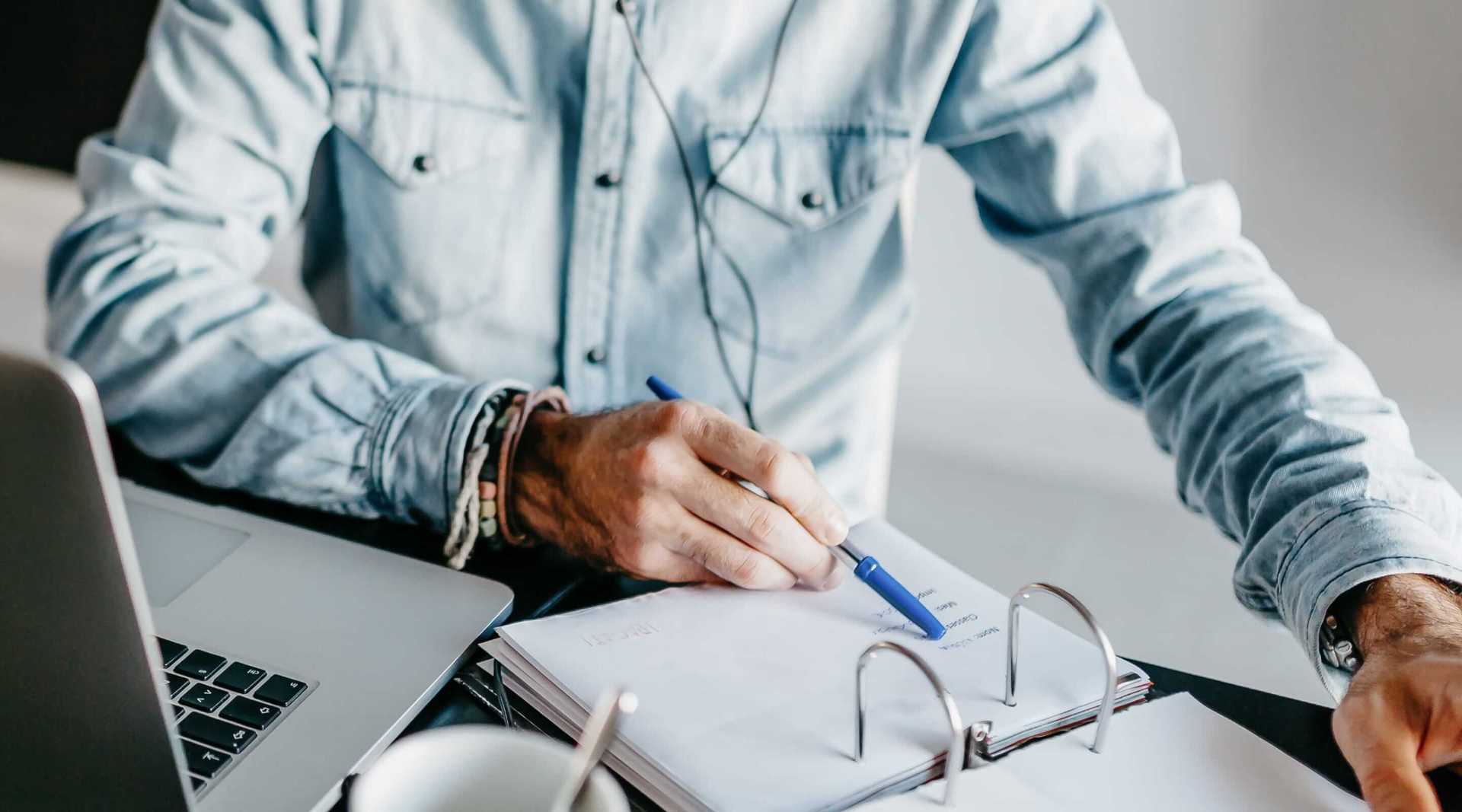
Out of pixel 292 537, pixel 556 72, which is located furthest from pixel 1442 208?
pixel 292 537

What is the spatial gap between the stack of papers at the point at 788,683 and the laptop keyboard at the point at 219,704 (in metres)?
0.10

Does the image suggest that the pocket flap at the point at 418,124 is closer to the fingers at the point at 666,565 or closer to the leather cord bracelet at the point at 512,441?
the leather cord bracelet at the point at 512,441

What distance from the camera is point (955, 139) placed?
996 mm

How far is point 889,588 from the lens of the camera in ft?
1.98

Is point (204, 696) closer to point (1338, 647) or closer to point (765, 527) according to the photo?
point (765, 527)

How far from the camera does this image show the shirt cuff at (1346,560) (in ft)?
1.95

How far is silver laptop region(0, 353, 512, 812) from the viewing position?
0.34 meters

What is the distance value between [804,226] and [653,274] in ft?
0.46

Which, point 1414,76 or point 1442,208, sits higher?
point 1414,76

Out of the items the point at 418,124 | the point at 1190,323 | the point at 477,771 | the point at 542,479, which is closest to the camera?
the point at 477,771

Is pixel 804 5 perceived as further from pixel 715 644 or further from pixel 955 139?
pixel 715 644

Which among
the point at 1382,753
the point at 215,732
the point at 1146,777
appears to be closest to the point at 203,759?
the point at 215,732

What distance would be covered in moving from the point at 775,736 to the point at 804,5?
647 mm

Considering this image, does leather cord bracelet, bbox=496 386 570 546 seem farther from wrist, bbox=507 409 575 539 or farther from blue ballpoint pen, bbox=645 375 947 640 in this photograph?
blue ballpoint pen, bbox=645 375 947 640
